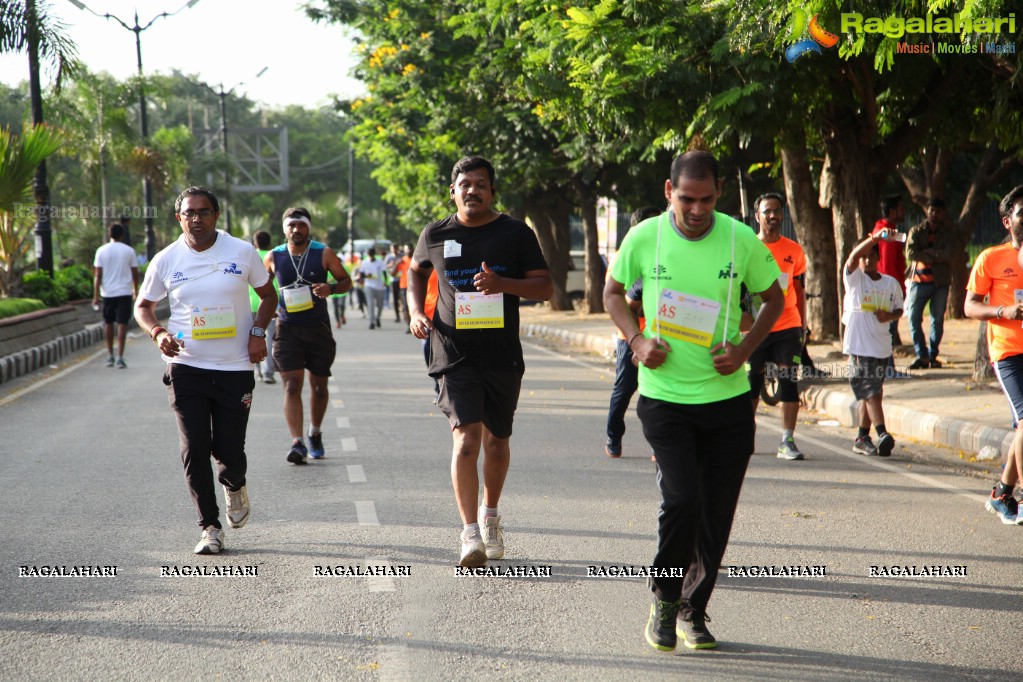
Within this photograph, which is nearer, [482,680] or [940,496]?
[482,680]

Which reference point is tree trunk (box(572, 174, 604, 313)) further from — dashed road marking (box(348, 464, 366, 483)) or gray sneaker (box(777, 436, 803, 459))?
dashed road marking (box(348, 464, 366, 483))

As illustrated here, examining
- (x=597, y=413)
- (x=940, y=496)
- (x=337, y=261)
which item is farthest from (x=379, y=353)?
(x=940, y=496)

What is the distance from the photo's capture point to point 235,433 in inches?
252

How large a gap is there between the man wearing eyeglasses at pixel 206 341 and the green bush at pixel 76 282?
1756 centimetres

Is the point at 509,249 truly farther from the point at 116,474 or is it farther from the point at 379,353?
the point at 379,353

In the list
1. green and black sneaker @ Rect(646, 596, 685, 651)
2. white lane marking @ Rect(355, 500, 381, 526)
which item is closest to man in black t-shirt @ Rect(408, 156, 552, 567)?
white lane marking @ Rect(355, 500, 381, 526)

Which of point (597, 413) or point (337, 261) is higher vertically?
point (337, 261)

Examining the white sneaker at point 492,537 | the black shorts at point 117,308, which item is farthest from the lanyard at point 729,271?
the black shorts at point 117,308

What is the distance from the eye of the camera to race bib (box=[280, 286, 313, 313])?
9.30 meters

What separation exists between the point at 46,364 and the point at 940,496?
44.1 ft

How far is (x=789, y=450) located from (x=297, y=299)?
3963 millimetres

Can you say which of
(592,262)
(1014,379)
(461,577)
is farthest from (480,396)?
(592,262)

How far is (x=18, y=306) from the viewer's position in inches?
696

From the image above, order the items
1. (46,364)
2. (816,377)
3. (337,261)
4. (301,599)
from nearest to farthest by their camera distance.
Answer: (301,599) → (337,261) → (816,377) → (46,364)
